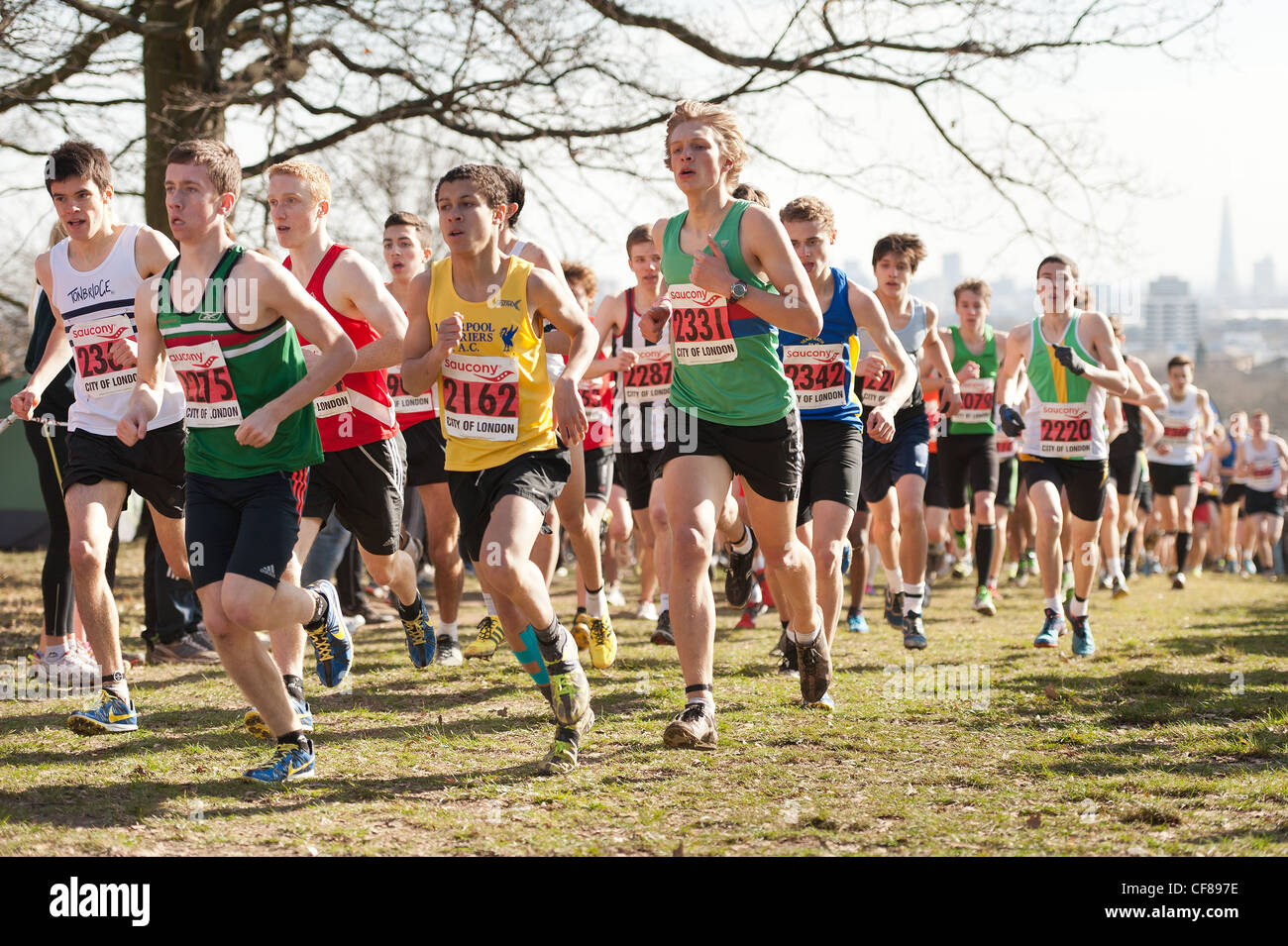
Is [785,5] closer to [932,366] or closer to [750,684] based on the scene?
[932,366]

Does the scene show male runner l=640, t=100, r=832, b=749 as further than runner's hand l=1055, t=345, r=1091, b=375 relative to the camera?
No

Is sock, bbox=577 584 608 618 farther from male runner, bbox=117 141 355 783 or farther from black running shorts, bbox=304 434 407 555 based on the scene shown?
male runner, bbox=117 141 355 783

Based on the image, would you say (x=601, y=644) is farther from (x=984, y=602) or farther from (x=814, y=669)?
(x=984, y=602)

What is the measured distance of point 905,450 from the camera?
8.15 m

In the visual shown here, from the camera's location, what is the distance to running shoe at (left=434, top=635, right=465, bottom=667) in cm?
715

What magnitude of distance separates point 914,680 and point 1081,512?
7.05ft

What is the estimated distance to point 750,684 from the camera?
6488mm

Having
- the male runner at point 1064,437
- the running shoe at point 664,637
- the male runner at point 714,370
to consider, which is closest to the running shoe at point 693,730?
the male runner at point 714,370

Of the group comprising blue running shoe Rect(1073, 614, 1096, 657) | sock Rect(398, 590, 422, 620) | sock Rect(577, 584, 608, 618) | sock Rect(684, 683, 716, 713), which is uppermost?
sock Rect(398, 590, 422, 620)

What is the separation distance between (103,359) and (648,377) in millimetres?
3521

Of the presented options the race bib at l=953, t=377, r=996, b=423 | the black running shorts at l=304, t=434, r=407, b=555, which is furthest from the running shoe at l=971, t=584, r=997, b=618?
the black running shorts at l=304, t=434, r=407, b=555

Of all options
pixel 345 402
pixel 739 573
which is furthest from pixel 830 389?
pixel 345 402

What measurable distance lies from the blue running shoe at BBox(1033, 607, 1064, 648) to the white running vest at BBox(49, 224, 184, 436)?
534 centimetres

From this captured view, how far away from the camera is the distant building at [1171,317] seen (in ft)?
299
